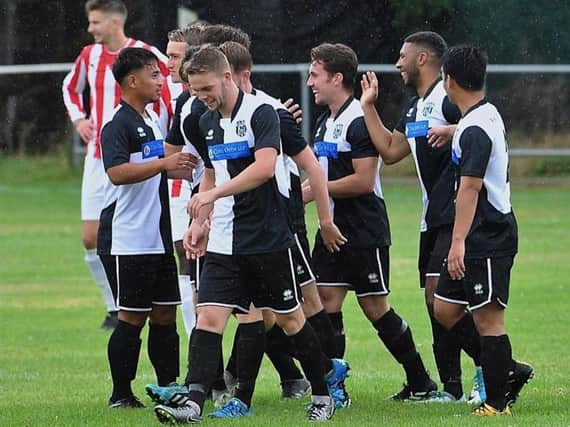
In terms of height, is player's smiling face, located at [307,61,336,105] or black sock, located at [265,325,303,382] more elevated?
player's smiling face, located at [307,61,336,105]

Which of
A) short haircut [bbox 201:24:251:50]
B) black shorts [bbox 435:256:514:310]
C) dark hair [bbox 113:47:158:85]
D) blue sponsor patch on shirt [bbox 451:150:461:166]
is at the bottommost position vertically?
black shorts [bbox 435:256:514:310]

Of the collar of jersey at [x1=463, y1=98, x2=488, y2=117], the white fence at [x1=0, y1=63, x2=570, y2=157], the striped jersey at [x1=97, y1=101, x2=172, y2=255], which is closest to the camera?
the collar of jersey at [x1=463, y1=98, x2=488, y2=117]

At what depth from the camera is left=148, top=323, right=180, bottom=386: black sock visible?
7.94 meters

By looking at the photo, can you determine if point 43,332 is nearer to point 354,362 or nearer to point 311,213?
point 354,362

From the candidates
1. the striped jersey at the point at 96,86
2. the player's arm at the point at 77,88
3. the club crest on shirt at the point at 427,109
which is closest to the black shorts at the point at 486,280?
the club crest on shirt at the point at 427,109

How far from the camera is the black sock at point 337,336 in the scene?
7.97 metres

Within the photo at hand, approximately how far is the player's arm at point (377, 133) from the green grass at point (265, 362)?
4.66 ft

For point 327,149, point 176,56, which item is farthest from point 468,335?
point 176,56

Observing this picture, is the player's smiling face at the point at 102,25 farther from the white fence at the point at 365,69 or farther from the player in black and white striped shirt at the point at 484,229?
the white fence at the point at 365,69

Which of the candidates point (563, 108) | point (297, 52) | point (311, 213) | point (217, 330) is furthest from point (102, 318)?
point (563, 108)

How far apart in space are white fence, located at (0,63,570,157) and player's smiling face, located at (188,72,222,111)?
1338 cm

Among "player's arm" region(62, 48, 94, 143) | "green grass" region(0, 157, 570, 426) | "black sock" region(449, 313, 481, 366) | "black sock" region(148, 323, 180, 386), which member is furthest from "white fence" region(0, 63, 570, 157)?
"black sock" region(449, 313, 481, 366)

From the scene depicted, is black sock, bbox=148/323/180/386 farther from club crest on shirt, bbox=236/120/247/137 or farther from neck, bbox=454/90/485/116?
neck, bbox=454/90/485/116

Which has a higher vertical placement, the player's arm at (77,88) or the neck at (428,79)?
the neck at (428,79)
